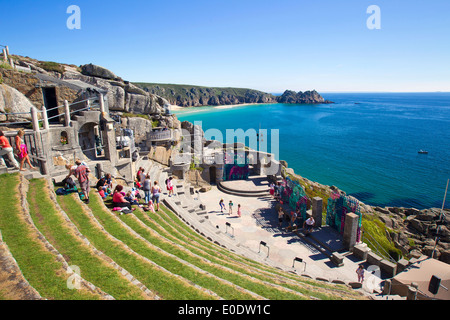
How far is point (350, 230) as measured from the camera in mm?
15242

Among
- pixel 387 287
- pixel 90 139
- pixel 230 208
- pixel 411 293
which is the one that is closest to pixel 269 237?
pixel 230 208

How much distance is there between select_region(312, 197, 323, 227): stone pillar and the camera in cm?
1792

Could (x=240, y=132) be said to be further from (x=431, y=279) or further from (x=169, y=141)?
(x=431, y=279)

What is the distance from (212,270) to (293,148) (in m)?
69.1

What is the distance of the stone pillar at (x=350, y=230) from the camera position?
15141 millimetres

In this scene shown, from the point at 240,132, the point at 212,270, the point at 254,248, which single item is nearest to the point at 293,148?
the point at 240,132

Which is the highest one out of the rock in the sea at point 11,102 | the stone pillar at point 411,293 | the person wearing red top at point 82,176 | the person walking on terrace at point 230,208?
the rock in the sea at point 11,102

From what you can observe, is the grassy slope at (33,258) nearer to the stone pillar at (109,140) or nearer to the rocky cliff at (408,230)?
the stone pillar at (109,140)

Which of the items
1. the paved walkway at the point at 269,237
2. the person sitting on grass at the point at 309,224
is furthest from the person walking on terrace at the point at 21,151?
the person sitting on grass at the point at 309,224

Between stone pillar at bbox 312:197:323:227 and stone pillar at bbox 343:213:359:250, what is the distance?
8.28 ft

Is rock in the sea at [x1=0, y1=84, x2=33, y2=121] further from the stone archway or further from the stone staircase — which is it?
the stone staircase

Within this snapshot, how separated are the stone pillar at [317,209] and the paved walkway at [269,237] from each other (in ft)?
3.19

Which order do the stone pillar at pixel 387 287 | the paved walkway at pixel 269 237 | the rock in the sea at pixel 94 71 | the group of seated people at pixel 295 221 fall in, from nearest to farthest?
the stone pillar at pixel 387 287 < the paved walkway at pixel 269 237 < the group of seated people at pixel 295 221 < the rock in the sea at pixel 94 71

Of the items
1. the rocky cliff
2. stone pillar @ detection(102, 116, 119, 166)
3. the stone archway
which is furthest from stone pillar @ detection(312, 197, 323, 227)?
the stone archway
